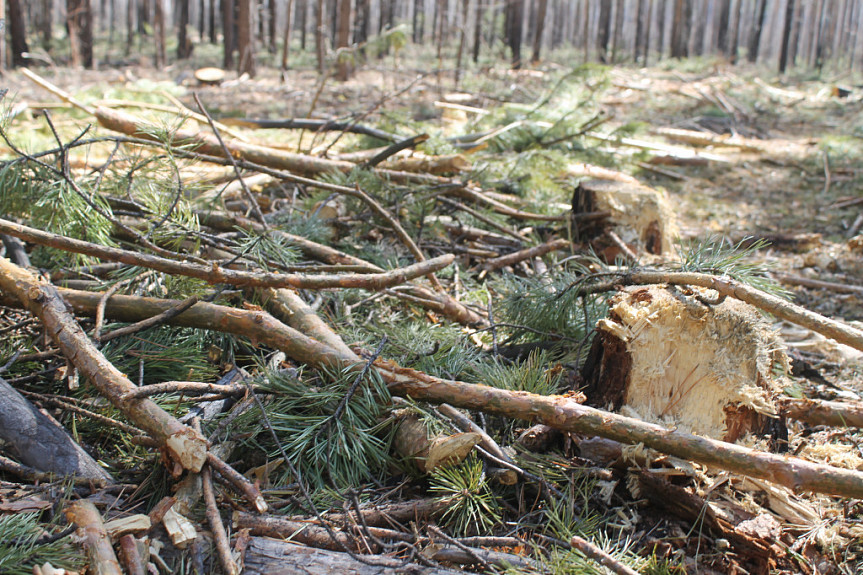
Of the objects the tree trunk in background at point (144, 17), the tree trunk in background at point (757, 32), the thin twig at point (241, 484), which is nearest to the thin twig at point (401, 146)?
the thin twig at point (241, 484)

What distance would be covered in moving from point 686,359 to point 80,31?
2187 cm

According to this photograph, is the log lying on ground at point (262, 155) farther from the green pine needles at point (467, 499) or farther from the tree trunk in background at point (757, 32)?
the tree trunk in background at point (757, 32)

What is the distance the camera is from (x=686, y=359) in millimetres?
2168

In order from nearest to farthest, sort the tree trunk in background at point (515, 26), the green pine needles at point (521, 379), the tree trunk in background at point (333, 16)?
1. the green pine needles at point (521, 379)
2. the tree trunk in background at point (515, 26)
3. the tree trunk in background at point (333, 16)

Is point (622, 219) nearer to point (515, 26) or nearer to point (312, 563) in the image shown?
point (312, 563)

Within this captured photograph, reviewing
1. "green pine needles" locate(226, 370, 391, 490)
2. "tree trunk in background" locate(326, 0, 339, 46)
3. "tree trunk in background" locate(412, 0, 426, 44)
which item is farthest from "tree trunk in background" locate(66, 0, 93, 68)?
"green pine needles" locate(226, 370, 391, 490)

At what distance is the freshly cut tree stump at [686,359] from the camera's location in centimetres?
208

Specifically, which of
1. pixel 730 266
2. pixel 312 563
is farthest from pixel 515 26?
pixel 312 563

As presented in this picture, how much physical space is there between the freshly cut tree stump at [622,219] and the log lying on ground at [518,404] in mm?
2407

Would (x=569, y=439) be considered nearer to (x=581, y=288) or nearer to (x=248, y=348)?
(x=581, y=288)

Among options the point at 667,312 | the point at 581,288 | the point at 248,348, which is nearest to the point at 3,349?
the point at 248,348

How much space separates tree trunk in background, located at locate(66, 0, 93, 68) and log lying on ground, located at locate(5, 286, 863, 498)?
18669mm

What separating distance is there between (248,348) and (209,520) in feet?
3.92

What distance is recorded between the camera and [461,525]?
1.77 metres
